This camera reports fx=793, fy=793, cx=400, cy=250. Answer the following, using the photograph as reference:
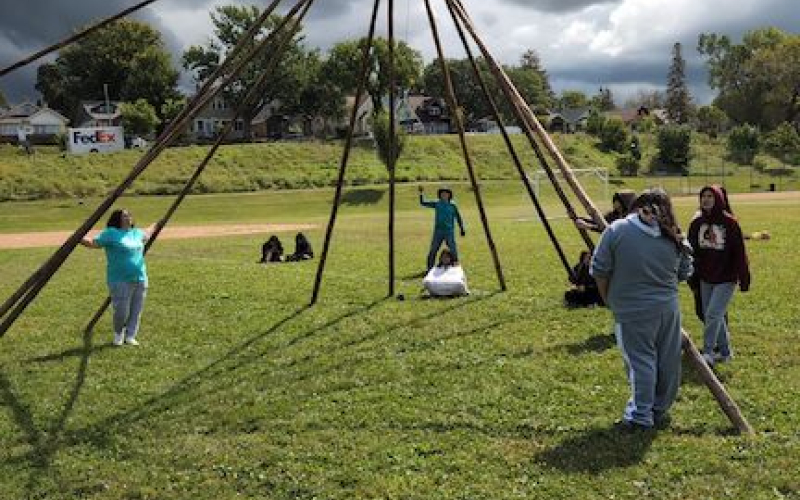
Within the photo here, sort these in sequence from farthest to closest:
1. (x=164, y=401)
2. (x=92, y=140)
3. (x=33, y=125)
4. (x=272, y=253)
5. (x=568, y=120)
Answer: (x=568, y=120), (x=33, y=125), (x=92, y=140), (x=272, y=253), (x=164, y=401)

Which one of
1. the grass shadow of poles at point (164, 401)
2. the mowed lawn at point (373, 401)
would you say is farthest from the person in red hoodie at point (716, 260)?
the grass shadow of poles at point (164, 401)

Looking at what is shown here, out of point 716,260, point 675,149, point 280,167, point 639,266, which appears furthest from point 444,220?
point 675,149

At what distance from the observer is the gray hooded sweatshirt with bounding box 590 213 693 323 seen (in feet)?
21.0

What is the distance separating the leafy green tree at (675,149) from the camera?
234 ft

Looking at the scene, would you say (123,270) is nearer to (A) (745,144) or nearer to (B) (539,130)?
(B) (539,130)

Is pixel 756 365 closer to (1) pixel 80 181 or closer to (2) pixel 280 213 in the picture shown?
(2) pixel 280 213

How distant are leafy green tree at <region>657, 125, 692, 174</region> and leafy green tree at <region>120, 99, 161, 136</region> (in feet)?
160

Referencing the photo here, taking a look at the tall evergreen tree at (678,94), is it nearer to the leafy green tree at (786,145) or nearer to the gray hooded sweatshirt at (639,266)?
the leafy green tree at (786,145)

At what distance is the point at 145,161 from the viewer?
9148 mm

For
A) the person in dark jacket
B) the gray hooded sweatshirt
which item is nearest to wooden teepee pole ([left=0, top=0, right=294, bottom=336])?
the person in dark jacket

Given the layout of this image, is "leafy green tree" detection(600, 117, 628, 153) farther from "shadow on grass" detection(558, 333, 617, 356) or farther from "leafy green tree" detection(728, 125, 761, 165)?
"shadow on grass" detection(558, 333, 617, 356)

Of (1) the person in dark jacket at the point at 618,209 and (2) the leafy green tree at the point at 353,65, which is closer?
(1) the person in dark jacket at the point at 618,209

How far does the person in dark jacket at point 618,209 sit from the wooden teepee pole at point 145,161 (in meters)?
4.20

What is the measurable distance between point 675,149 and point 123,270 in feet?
223
